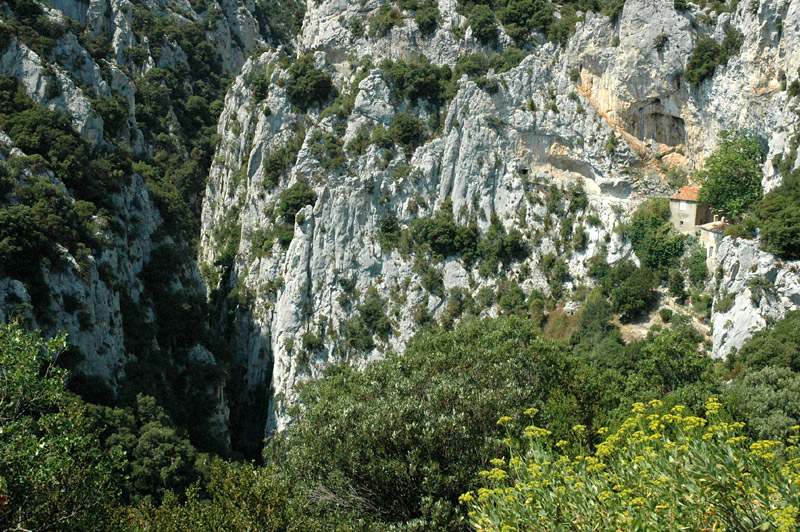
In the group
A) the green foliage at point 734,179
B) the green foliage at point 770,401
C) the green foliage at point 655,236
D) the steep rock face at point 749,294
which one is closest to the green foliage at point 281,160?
the green foliage at point 655,236

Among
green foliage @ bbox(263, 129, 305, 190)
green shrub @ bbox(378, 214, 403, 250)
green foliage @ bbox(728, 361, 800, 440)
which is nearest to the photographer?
green foliage @ bbox(728, 361, 800, 440)

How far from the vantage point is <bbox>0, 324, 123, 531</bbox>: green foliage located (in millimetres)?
14227

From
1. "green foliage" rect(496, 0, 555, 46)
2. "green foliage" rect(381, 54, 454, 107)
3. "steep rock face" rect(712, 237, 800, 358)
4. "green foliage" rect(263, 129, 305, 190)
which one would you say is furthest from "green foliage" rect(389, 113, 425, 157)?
"steep rock face" rect(712, 237, 800, 358)

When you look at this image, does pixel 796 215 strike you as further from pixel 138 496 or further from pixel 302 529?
pixel 138 496

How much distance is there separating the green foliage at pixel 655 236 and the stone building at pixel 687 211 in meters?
0.51

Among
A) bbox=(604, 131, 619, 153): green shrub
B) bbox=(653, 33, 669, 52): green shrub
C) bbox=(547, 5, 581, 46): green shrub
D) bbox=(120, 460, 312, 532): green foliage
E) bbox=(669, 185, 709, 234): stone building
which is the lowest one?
bbox=(120, 460, 312, 532): green foliage

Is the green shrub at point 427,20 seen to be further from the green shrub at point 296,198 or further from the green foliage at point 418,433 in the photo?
the green foliage at point 418,433

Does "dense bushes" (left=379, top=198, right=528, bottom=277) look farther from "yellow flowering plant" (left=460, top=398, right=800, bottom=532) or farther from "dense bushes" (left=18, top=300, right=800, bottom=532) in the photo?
"yellow flowering plant" (left=460, top=398, right=800, bottom=532)

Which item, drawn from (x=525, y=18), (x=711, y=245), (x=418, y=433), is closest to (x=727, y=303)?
(x=711, y=245)

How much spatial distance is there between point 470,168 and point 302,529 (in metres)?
40.5

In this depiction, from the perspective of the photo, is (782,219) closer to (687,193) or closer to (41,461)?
(687,193)

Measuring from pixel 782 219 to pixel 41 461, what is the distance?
3427 centimetres

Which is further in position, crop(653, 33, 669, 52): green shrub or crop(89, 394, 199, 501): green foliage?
crop(653, 33, 669, 52): green shrub

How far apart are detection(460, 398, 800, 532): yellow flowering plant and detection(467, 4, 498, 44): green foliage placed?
156 feet
